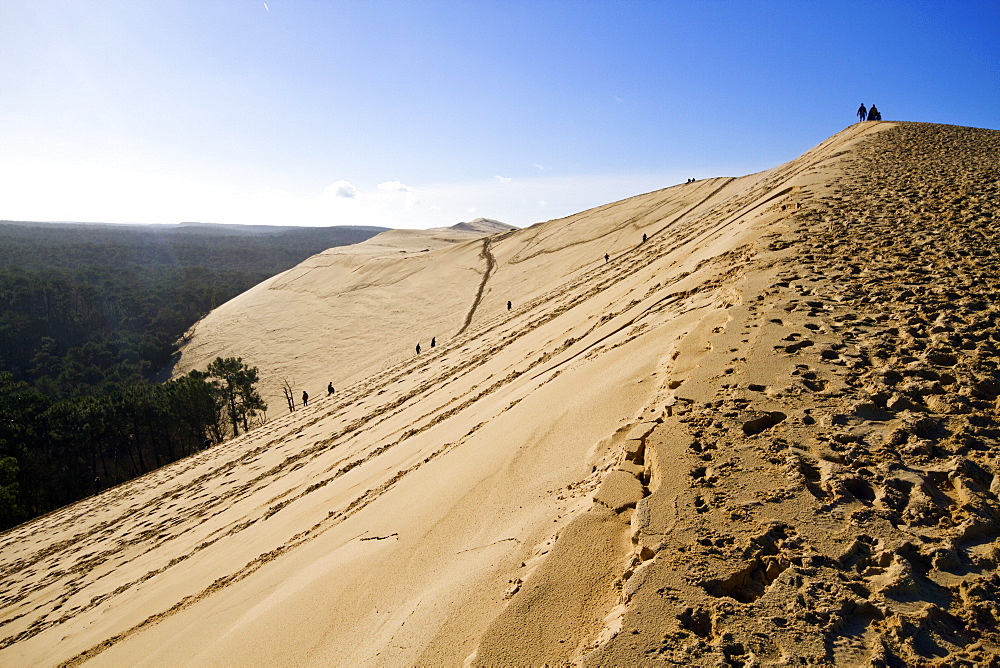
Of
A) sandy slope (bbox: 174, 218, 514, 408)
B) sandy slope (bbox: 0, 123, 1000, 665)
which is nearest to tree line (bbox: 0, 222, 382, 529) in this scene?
sandy slope (bbox: 174, 218, 514, 408)

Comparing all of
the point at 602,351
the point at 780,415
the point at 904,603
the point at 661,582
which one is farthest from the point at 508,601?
the point at 602,351

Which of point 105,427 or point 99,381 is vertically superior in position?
point 99,381

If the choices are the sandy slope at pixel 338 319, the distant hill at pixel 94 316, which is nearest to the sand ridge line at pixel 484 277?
the sandy slope at pixel 338 319

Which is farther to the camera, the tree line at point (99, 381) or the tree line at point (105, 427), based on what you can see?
the tree line at point (99, 381)

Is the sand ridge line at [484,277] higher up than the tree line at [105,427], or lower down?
higher up

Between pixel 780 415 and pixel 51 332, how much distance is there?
6651 centimetres

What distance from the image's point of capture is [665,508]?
260cm

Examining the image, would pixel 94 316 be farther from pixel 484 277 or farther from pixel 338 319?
pixel 484 277

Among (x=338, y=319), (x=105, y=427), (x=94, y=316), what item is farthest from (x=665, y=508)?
(x=94, y=316)

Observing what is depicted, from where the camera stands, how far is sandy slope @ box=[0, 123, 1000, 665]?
2076 mm

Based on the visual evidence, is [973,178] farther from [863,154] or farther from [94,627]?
[94,627]

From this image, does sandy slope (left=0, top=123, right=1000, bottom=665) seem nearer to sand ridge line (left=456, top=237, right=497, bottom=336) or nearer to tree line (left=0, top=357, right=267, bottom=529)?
tree line (left=0, top=357, right=267, bottom=529)

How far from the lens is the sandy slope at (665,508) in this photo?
6.81 feet

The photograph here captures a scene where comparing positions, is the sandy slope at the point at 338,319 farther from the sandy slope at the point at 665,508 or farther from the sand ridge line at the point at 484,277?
the sandy slope at the point at 665,508
